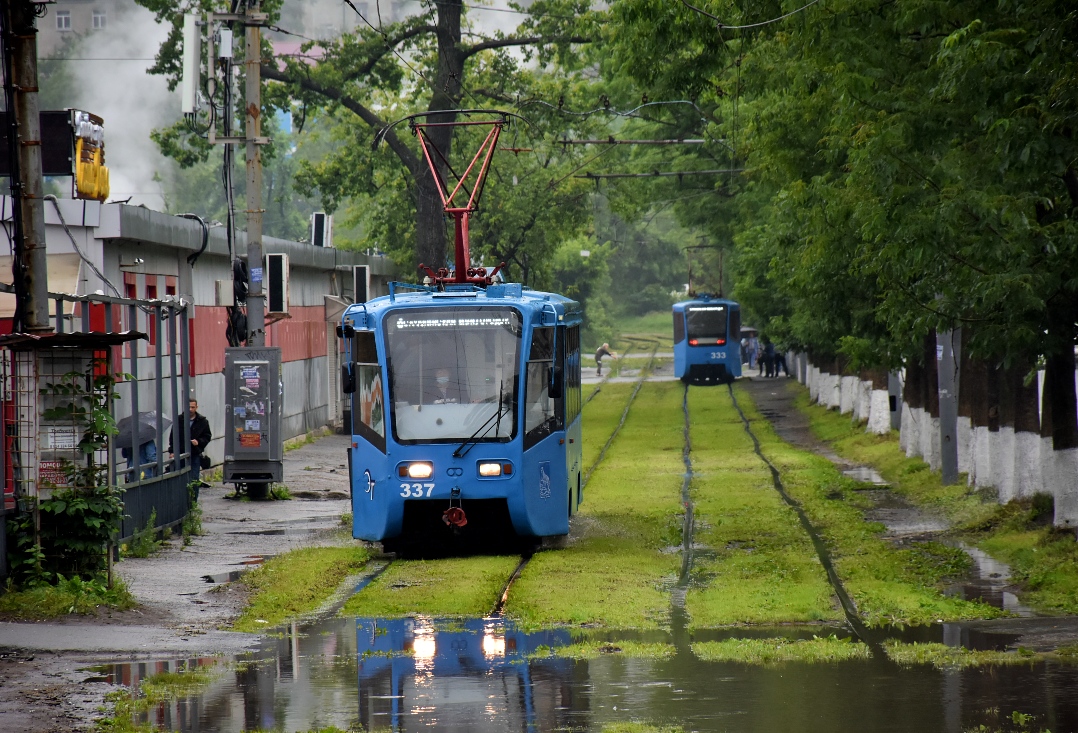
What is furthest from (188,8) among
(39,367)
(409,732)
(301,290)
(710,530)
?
(409,732)

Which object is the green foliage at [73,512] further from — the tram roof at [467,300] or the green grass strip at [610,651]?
the green grass strip at [610,651]

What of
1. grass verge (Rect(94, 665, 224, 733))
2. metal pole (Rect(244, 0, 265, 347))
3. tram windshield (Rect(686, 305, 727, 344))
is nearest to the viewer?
grass verge (Rect(94, 665, 224, 733))

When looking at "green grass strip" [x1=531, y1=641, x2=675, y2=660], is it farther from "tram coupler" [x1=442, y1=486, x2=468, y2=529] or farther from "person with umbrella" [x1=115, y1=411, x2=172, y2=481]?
"person with umbrella" [x1=115, y1=411, x2=172, y2=481]

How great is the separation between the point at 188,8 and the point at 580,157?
1838cm

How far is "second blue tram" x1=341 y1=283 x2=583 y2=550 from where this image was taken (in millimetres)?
15766

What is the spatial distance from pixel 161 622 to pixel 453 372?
4.72 m

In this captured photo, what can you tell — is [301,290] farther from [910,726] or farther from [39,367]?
[910,726]

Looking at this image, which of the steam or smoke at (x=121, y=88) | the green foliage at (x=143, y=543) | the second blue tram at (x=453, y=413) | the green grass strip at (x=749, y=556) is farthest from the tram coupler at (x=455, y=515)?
the steam or smoke at (x=121, y=88)

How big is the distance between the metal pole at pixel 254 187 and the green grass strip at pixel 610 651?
44.2 feet

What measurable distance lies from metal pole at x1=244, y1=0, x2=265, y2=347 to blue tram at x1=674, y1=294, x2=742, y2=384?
3356cm

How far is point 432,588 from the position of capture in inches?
551

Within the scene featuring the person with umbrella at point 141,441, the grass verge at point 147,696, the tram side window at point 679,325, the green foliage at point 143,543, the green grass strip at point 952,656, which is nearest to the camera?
the grass verge at point 147,696

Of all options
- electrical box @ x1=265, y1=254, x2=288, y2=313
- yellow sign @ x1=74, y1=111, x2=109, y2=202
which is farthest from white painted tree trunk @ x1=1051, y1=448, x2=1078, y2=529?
yellow sign @ x1=74, y1=111, x2=109, y2=202

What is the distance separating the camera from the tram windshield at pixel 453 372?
15859mm
